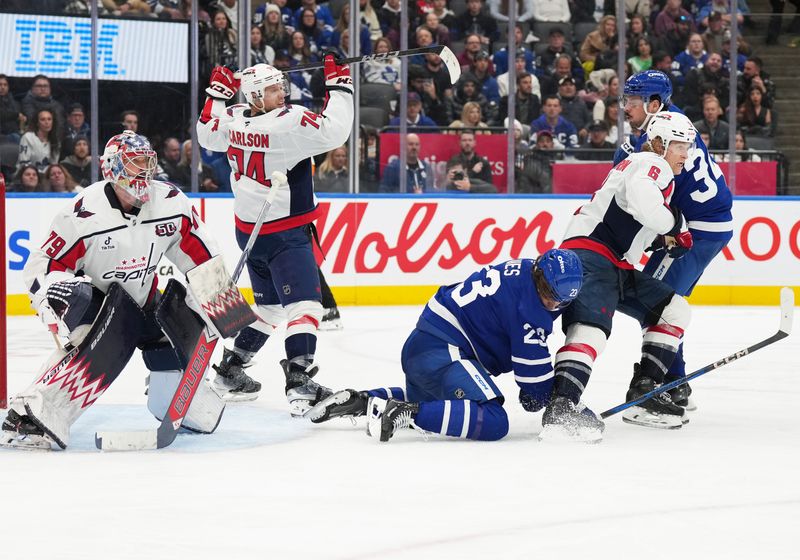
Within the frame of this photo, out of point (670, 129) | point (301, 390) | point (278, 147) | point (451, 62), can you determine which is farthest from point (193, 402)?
point (451, 62)

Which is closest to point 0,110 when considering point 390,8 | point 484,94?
point 390,8

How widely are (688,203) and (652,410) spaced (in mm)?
796

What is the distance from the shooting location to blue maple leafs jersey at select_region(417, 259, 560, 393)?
3707 mm

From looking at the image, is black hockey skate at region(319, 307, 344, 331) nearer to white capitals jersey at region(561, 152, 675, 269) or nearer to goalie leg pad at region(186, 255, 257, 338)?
white capitals jersey at region(561, 152, 675, 269)

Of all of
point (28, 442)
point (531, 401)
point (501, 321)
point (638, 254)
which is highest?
point (638, 254)

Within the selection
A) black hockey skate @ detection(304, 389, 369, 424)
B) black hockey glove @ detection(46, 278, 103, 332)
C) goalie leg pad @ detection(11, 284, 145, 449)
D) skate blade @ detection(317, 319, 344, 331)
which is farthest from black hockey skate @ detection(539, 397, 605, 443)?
skate blade @ detection(317, 319, 344, 331)

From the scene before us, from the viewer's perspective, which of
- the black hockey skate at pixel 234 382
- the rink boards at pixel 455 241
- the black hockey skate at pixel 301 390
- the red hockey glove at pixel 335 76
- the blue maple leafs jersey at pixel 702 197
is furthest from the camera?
the rink boards at pixel 455 241

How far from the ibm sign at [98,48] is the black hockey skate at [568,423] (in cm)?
521

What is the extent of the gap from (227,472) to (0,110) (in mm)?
5170

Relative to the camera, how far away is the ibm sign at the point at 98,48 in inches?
316

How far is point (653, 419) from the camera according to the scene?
4.25 m

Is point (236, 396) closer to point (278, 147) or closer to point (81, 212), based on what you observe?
point (278, 147)

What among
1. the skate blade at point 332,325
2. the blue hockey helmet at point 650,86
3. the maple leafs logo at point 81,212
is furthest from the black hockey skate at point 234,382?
the skate blade at point 332,325

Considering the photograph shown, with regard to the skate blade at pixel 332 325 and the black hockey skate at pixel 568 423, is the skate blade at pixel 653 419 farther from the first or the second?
the skate blade at pixel 332 325
